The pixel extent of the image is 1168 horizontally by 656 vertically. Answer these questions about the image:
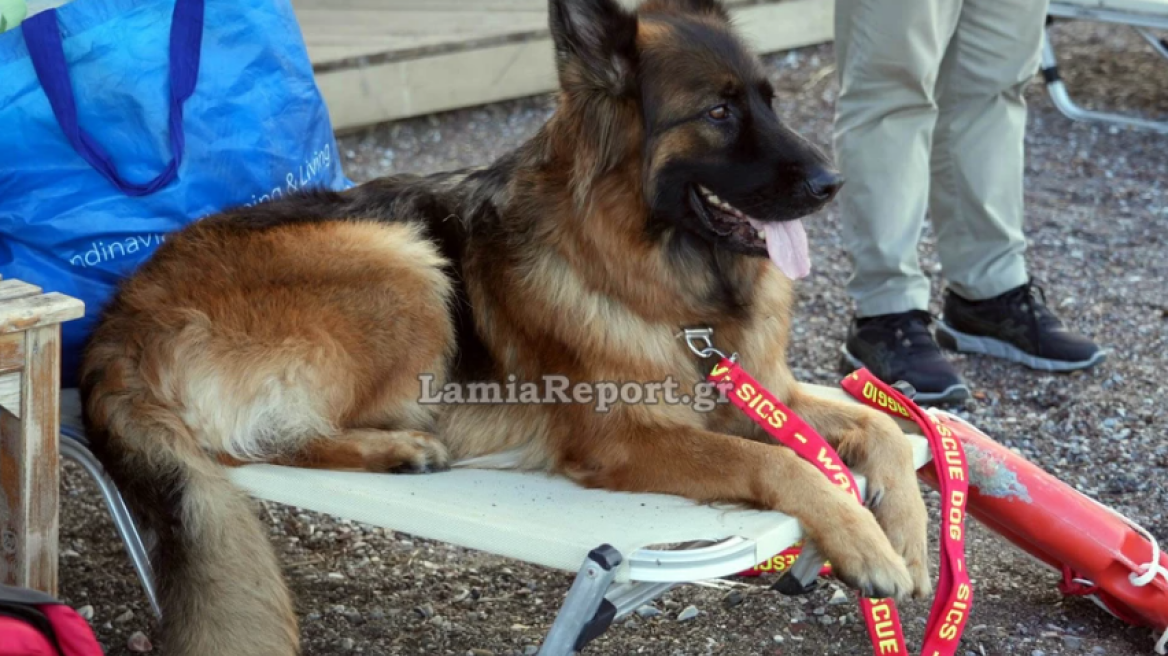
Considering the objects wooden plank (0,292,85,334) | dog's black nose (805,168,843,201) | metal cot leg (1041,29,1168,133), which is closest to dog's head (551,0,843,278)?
dog's black nose (805,168,843,201)

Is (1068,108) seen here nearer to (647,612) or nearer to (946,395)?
(946,395)

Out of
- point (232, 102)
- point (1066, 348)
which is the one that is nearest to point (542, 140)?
point (232, 102)

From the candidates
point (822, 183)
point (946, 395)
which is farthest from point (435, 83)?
point (822, 183)

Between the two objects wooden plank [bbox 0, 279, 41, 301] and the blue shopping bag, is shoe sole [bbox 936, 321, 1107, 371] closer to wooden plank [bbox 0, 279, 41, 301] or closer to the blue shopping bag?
the blue shopping bag

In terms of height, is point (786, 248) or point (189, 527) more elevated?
point (786, 248)

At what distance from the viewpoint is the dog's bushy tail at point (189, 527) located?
2152 mm

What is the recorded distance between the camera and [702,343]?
2678mm

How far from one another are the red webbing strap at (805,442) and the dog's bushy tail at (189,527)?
983 millimetres

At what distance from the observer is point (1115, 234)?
551 centimetres

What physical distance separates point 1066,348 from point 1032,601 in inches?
55.6

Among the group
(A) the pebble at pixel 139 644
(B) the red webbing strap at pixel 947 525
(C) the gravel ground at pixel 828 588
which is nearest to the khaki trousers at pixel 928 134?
(C) the gravel ground at pixel 828 588

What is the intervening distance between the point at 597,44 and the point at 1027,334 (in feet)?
7.62

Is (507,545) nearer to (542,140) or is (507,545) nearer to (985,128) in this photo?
(542,140)

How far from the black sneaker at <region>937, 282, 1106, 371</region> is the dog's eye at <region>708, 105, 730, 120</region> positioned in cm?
204
